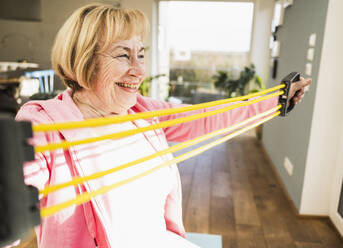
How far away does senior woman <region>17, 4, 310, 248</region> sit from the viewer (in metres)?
0.74

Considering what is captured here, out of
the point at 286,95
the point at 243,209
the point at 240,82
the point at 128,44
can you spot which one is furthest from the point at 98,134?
the point at 240,82

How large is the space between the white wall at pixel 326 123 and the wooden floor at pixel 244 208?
20cm

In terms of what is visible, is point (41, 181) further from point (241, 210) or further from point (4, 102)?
point (241, 210)

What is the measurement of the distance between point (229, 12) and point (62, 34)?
5.28 m

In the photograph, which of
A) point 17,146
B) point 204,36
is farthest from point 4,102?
point 204,36

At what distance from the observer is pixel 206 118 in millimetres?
1128

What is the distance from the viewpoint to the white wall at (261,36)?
5.16m

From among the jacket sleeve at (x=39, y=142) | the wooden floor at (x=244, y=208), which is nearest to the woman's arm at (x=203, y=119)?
the jacket sleeve at (x=39, y=142)

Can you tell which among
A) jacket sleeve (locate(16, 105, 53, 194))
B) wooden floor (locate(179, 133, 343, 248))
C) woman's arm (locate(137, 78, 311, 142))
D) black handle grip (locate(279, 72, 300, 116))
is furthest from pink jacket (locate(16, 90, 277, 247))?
wooden floor (locate(179, 133, 343, 248))

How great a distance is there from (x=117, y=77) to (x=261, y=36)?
504 cm

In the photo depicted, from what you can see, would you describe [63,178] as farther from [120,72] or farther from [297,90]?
[297,90]

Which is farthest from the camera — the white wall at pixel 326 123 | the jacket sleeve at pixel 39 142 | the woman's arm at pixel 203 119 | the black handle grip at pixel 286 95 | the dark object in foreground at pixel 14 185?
the white wall at pixel 326 123

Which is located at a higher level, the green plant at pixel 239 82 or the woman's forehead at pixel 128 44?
the woman's forehead at pixel 128 44

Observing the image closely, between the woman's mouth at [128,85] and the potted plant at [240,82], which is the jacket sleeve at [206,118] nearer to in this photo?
the woman's mouth at [128,85]
